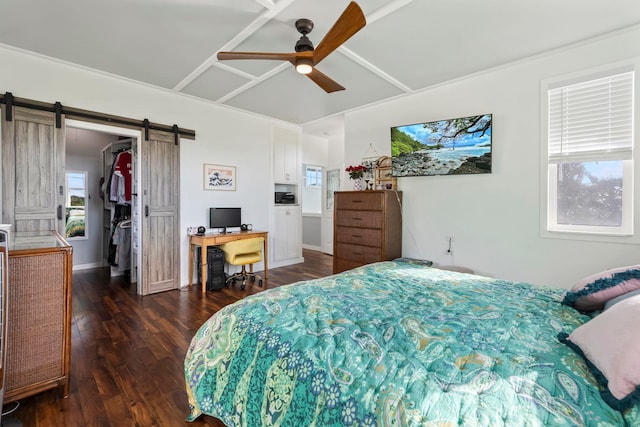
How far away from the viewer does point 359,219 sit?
3.79 metres

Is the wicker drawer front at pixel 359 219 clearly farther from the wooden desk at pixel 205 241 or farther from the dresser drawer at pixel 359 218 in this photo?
the wooden desk at pixel 205 241

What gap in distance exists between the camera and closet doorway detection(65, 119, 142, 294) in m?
4.11

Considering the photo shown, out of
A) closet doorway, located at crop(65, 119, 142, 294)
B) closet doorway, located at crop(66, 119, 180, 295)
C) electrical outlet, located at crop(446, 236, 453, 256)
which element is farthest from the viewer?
closet doorway, located at crop(65, 119, 142, 294)

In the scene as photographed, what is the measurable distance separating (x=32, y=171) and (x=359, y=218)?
361cm

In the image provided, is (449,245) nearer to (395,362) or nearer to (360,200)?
(360,200)

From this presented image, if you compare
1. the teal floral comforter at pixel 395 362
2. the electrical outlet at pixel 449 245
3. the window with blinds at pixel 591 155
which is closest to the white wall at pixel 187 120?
the electrical outlet at pixel 449 245

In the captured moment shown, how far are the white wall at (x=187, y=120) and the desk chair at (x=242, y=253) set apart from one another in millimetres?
664

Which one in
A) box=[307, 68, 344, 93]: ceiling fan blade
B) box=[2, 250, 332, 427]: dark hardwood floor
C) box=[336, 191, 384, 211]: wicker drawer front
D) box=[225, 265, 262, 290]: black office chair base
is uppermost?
box=[307, 68, 344, 93]: ceiling fan blade

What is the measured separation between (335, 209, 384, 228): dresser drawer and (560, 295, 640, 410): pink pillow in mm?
2598

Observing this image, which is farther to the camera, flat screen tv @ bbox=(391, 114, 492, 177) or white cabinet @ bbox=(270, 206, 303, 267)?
white cabinet @ bbox=(270, 206, 303, 267)

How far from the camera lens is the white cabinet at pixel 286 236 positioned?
5328mm

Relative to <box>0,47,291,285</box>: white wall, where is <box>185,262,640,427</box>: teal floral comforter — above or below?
below

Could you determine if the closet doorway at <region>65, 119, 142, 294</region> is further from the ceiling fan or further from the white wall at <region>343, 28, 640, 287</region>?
the white wall at <region>343, 28, 640, 287</region>

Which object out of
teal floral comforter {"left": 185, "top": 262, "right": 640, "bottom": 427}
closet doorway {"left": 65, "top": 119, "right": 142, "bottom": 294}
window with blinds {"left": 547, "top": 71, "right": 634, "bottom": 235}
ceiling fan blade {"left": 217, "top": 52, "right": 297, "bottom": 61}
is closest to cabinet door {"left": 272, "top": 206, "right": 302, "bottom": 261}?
closet doorway {"left": 65, "top": 119, "right": 142, "bottom": 294}
